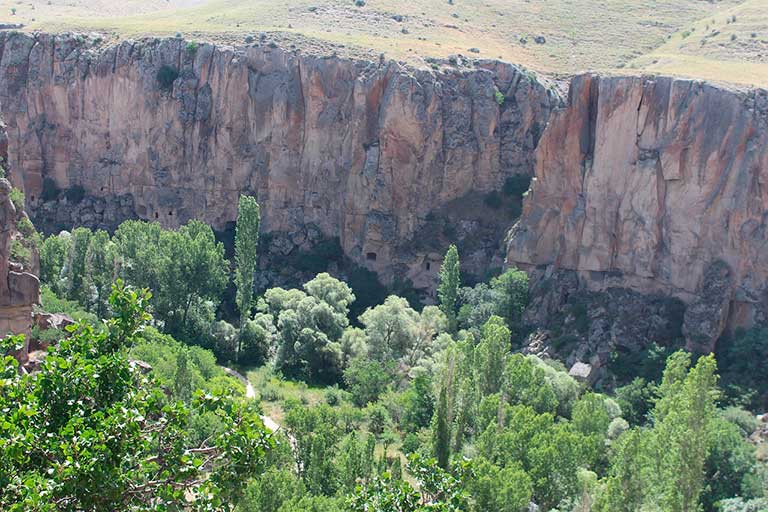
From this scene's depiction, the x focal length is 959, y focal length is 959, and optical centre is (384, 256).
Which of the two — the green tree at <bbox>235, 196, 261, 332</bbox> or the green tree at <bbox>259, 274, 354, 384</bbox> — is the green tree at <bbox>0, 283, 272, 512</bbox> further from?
the green tree at <bbox>235, 196, 261, 332</bbox>

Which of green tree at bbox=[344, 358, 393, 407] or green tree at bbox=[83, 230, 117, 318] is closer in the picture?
green tree at bbox=[344, 358, 393, 407]

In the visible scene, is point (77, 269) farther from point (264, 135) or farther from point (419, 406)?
point (419, 406)

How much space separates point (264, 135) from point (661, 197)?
2759cm

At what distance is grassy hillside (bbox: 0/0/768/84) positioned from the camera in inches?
2517

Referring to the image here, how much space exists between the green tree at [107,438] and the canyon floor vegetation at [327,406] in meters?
0.03

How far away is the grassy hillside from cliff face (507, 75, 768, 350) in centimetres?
935

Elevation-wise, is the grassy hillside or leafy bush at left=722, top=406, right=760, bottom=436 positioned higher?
the grassy hillside

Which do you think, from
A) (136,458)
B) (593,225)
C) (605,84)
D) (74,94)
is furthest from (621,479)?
(74,94)

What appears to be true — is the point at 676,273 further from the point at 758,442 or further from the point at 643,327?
the point at 758,442

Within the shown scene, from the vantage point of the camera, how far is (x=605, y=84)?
48.5 m

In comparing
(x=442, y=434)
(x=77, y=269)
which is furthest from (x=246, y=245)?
(x=442, y=434)

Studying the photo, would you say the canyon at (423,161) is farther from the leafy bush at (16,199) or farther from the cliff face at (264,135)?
the leafy bush at (16,199)


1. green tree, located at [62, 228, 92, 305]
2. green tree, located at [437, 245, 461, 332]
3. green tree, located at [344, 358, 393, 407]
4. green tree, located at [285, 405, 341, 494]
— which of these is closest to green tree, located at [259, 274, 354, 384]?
green tree, located at [344, 358, 393, 407]

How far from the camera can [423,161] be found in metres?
59.4
